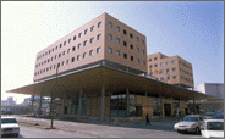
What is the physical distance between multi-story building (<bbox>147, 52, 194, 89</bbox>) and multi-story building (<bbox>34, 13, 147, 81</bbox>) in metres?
23.8

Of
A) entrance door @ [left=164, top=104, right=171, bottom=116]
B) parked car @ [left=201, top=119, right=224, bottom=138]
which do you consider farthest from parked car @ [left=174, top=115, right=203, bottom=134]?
entrance door @ [left=164, top=104, right=171, bottom=116]

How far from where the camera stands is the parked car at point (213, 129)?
11.0m

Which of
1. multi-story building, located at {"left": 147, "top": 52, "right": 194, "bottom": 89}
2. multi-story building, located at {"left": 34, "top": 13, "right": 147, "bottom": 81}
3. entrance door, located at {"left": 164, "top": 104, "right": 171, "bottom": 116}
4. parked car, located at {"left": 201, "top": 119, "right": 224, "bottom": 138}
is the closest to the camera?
parked car, located at {"left": 201, "top": 119, "right": 224, "bottom": 138}

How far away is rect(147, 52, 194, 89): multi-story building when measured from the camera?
62438mm

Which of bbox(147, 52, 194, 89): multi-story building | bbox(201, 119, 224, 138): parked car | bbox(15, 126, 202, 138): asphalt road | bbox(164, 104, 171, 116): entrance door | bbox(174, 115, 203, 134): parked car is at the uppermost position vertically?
bbox(147, 52, 194, 89): multi-story building

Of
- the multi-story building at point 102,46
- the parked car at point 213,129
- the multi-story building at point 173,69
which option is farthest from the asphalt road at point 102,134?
the multi-story building at point 173,69

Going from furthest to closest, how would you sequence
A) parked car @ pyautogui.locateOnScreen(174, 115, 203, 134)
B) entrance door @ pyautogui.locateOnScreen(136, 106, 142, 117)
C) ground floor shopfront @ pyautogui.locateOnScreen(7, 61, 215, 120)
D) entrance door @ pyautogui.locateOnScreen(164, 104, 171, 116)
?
entrance door @ pyautogui.locateOnScreen(164, 104, 171, 116) < entrance door @ pyautogui.locateOnScreen(136, 106, 142, 117) < ground floor shopfront @ pyautogui.locateOnScreen(7, 61, 215, 120) < parked car @ pyautogui.locateOnScreen(174, 115, 203, 134)

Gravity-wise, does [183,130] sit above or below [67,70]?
below

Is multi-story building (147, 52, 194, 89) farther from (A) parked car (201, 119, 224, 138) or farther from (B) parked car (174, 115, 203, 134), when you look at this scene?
(A) parked car (201, 119, 224, 138)

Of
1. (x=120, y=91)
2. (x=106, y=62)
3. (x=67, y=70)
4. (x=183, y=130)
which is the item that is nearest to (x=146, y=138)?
(x=183, y=130)

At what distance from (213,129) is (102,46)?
2607 centimetres

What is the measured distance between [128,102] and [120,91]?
348 cm

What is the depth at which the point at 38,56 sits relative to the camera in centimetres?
5738

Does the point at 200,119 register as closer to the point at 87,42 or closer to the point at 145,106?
the point at 145,106
